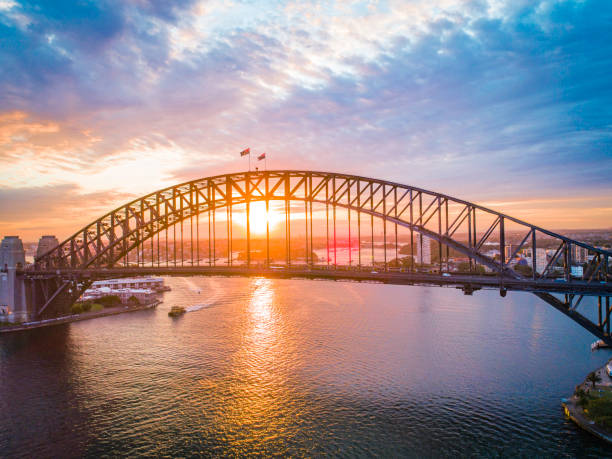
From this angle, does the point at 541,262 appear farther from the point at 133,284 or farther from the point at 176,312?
the point at 133,284

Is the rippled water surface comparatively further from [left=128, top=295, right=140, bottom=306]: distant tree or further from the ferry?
[left=128, top=295, right=140, bottom=306]: distant tree

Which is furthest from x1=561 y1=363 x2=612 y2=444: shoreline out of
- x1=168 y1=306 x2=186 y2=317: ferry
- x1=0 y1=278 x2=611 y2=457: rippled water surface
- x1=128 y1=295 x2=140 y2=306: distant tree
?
x1=128 y1=295 x2=140 y2=306: distant tree

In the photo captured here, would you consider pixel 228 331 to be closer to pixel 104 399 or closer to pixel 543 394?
pixel 104 399

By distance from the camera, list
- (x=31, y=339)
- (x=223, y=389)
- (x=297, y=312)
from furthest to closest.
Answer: (x=297, y=312)
(x=31, y=339)
(x=223, y=389)

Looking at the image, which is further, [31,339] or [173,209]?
[173,209]

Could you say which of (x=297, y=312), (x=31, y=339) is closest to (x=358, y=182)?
(x=297, y=312)

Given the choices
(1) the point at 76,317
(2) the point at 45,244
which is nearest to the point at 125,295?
(1) the point at 76,317

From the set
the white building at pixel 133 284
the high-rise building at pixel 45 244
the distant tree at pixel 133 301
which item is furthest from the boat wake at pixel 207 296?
the high-rise building at pixel 45 244
